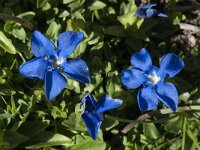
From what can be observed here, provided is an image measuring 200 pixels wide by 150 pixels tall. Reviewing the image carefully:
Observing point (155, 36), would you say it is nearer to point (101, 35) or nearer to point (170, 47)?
point (170, 47)

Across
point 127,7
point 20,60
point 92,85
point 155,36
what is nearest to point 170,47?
point 155,36

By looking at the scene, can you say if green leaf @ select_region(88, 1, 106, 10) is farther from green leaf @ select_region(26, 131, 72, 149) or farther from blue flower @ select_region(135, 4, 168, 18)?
green leaf @ select_region(26, 131, 72, 149)

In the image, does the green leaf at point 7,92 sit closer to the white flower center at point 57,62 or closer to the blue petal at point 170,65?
the white flower center at point 57,62

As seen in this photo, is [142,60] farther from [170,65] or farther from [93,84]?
[93,84]

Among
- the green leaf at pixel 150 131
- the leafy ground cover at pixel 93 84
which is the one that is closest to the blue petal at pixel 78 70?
the leafy ground cover at pixel 93 84

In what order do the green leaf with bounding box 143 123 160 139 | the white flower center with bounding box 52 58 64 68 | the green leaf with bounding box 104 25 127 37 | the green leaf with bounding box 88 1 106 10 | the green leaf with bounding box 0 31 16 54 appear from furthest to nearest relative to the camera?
the green leaf with bounding box 88 1 106 10 → the green leaf with bounding box 104 25 127 37 → the green leaf with bounding box 143 123 160 139 → the green leaf with bounding box 0 31 16 54 → the white flower center with bounding box 52 58 64 68

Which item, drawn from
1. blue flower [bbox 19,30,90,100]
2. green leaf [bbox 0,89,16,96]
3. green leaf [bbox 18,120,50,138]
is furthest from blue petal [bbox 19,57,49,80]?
green leaf [bbox 18,120,50,138]

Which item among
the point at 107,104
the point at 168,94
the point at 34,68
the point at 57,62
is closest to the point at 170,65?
the point at 168,94
